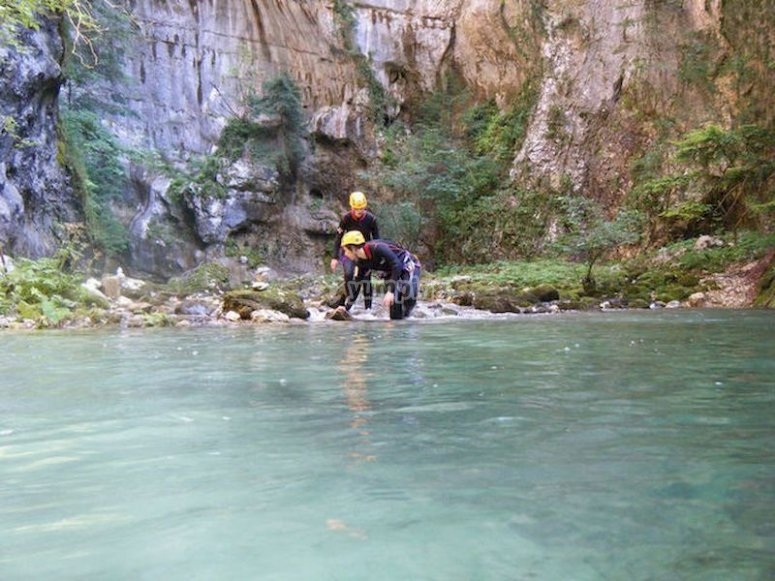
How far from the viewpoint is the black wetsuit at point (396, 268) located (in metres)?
9.68

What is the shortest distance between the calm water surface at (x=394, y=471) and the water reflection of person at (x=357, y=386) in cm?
2

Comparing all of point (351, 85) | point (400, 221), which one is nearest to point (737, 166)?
point (400, 221)

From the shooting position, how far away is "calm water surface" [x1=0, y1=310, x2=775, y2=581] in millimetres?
1586

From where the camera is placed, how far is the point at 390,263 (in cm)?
967

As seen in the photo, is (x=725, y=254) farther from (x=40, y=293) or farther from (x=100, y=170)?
(x=100, y=170)

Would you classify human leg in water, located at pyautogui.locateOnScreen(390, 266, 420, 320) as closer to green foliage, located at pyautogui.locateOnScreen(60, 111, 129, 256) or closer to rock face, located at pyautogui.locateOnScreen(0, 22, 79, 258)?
rock face, located at pyautogui.locateOnScreen(0, 22, 79, 258)

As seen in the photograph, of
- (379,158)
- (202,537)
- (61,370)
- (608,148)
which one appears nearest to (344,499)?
(202,537)

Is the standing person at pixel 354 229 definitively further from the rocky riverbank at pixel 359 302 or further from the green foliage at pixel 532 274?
the green foliage at pixel 532 274

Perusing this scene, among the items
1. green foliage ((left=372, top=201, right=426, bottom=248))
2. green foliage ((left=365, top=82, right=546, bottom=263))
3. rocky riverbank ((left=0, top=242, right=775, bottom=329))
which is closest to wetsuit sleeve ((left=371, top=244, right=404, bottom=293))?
rocky riverbank ((left=0, top=242, right=775, bottom=329))

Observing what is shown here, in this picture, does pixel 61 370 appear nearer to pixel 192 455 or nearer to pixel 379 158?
pixel 192 455

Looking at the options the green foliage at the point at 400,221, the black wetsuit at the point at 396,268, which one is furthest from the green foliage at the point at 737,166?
the green foliage at the point at 400,221

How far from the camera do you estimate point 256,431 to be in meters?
2.90

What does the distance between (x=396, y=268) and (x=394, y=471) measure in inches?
293

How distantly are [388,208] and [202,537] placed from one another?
24.4 meters
